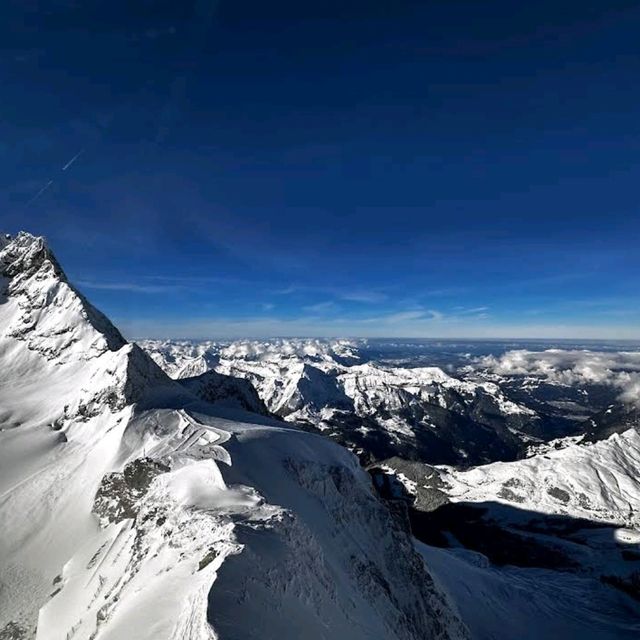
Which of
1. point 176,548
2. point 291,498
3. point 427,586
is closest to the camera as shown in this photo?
point 176,548

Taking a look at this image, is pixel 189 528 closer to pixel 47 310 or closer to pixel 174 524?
pixel 174 524

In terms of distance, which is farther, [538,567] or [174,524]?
[538,567]

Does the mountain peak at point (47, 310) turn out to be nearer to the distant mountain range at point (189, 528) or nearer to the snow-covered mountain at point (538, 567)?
the distant mountain range at point (189, 528)

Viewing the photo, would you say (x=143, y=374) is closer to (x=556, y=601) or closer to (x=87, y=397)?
(x=87, y=397)

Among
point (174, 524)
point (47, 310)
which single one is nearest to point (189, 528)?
point (174, 524)

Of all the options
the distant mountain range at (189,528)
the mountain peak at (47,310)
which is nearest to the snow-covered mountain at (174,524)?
the distant mountain range at (189,528)

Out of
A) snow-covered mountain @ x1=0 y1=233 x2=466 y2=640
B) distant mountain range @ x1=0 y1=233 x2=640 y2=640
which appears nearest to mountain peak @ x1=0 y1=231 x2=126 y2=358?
distant mountain range @ x1=0 y1=233 x2=640 y2=640

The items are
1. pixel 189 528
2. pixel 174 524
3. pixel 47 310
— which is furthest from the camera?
pixel 47 310

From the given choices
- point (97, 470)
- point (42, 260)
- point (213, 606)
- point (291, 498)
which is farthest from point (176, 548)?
point (42, 260)
